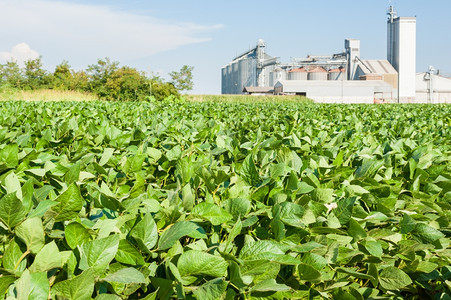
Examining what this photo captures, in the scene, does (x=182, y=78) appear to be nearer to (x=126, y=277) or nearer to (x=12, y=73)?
(x=12, y=73)

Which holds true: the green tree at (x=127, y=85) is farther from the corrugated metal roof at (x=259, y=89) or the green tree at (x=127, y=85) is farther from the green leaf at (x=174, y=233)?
the green leaf at (x=174, y=233)

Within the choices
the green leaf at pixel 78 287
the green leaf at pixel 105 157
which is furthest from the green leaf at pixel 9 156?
the green leaf at pixel 78 287

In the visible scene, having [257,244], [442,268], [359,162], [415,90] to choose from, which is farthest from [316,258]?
[415,90]

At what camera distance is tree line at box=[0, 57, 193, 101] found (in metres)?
44.1

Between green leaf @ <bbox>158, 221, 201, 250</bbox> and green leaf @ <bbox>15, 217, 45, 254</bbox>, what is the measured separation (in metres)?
0.32

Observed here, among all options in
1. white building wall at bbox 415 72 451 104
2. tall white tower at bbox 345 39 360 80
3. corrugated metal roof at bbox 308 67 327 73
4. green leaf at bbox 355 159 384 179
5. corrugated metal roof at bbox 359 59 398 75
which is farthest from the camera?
corrugated metal roof at bbox 308 67 327 73

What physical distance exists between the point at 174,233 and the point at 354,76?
2987 inches

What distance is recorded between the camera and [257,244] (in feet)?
4.48

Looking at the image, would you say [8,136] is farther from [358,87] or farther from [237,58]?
[237,58]

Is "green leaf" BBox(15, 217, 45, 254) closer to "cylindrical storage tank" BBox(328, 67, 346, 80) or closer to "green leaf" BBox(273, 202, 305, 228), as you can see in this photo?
"green leaf" BBox(273, 202, 305, 228)

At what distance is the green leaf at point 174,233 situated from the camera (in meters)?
1.27

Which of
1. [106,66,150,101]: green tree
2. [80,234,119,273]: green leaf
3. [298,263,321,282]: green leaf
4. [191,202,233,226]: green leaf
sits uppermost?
[106,66,150,101]: green tree

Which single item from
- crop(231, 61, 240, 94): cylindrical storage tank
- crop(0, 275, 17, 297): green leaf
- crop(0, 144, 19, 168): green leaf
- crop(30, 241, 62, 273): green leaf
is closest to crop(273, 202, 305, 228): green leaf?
crop(30, 241, 62, 273): green leaf

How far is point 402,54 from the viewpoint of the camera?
6719cm
